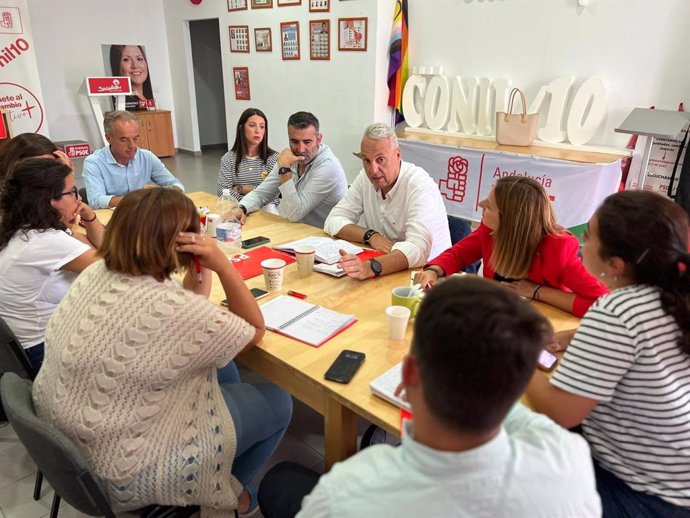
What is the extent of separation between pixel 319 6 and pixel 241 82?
1.86m

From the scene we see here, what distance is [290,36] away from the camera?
19.7ft

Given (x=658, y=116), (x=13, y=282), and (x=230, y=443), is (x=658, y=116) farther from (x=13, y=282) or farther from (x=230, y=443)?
(x=13, y=282)

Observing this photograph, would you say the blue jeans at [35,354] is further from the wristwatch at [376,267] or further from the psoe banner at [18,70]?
the psoe banner at [18,70]

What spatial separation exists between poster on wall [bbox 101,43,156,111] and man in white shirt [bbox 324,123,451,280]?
6825 mm

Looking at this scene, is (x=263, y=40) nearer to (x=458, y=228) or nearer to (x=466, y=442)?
(x=458, y=228)

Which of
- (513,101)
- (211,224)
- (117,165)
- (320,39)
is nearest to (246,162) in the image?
(117,165)

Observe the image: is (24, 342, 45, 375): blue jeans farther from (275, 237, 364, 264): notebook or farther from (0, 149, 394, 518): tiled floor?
(275, 237, 364, 264): notebook

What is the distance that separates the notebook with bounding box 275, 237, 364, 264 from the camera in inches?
86.6

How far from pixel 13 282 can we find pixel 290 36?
5.11 meters

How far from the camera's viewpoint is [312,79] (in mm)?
5926

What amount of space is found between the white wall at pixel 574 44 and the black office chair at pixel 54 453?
4.23 metres

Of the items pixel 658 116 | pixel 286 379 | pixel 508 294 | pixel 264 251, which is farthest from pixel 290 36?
pixel 508 294

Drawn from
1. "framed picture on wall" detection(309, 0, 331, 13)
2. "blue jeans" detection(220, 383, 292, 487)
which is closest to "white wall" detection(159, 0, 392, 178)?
"framed picture on wall" detection(309, 0, 331, 13)

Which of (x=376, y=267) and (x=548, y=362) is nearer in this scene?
(x=548, y=362)
